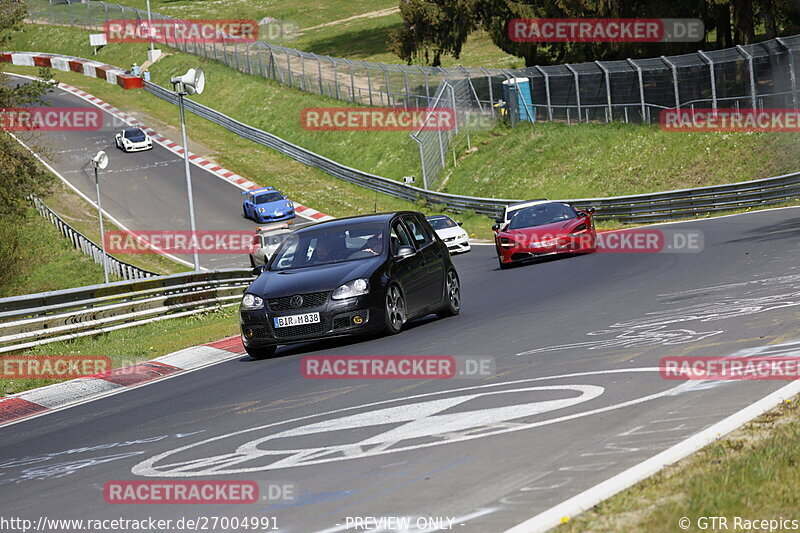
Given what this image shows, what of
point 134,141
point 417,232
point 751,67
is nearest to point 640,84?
point 751,67

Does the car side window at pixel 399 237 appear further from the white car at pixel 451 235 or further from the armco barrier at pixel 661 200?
the armco barrier at pixel 661 200

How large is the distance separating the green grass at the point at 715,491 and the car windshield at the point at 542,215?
728 inches

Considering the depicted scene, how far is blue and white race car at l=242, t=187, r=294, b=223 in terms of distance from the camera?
42094 mm

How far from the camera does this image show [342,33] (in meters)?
95.3

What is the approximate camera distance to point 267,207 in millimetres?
42250

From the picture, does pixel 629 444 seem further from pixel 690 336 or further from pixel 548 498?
pixel 690 336

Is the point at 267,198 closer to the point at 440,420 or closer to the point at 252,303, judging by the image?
the point at 252,303

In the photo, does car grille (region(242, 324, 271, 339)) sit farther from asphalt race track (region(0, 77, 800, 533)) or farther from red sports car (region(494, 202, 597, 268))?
red sports car (region(494, 202, 597, 268))

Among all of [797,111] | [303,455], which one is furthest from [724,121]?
[303,455]

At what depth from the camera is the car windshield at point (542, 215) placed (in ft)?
79.3

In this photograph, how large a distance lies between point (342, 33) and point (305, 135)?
38.9 meters

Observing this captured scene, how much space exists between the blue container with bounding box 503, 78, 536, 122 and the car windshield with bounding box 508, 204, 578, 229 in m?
23.0

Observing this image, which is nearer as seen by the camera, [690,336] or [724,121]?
[690,336]

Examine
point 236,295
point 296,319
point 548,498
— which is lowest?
point 236,295
